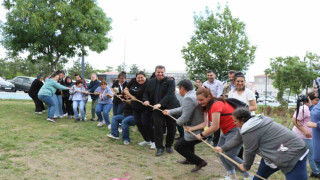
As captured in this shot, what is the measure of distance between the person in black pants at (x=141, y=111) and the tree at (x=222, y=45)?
39.7 ft

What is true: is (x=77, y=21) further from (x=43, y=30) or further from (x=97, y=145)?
(x=97, y=145)

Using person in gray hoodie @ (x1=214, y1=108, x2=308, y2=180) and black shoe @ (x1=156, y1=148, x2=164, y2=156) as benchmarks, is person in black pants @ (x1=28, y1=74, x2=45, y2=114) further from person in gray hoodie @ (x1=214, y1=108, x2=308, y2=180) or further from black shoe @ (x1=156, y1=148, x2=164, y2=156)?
person in gray hoodie @ (x1=214, y1=108, x2=308, y2=180)

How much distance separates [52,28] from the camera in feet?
36.2

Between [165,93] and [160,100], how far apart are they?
0.19 m

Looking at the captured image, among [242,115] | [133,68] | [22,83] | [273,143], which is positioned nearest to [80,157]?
[242,115]

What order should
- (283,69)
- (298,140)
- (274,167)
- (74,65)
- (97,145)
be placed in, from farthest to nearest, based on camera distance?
(74,65)
(283,69)
(97,145)
(274,167)
(298,140)

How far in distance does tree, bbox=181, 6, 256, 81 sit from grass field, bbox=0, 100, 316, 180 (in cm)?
1170

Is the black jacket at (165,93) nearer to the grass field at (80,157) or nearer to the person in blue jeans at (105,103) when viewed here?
the grass field at (80,157)

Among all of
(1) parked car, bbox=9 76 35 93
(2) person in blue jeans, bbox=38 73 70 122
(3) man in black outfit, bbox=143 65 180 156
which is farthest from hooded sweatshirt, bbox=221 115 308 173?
(1) parked car, bbox=9 76 35 93

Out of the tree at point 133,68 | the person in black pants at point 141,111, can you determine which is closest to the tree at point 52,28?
the person in black pants at point 141,111

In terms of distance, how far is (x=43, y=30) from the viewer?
11.1m

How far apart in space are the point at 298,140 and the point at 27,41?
11.3 metres

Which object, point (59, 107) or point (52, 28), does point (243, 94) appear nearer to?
point (59, 107)

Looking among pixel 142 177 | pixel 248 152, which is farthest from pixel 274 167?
pixel 142 177
